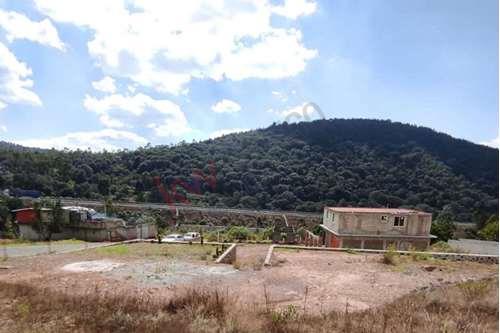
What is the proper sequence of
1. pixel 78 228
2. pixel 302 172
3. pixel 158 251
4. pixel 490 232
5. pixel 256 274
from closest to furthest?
Result: pixel 256 274 → pixel 158 251 → pixel 78 228 → pixel 490 232 → pixel 302 172

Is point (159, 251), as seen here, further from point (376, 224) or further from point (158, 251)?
point (376, 224)

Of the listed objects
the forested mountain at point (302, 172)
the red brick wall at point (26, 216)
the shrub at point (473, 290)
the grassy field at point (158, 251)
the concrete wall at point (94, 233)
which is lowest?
the concrete wall at point (94, 233)

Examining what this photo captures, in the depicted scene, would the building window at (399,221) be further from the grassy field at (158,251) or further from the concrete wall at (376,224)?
the grassy field at (158,251)

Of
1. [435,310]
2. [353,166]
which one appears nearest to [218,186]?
[353,166]

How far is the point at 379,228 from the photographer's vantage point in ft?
96.0

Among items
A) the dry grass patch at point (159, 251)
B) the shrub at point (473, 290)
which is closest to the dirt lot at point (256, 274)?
the dry grass patch at point (159, 251)

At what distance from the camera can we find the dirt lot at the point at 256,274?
9.38m

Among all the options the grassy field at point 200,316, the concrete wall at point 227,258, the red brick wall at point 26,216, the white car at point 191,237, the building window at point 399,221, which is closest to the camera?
the grassy field at point 200,316

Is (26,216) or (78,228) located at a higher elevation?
(26,216)

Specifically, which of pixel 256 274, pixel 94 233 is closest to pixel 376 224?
pixel 256 274

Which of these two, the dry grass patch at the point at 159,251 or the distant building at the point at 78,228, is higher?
the dry grass patch at the point at 159,251

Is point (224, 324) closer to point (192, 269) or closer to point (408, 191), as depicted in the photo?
point (192, 269)

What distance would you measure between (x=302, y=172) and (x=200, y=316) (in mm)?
61932

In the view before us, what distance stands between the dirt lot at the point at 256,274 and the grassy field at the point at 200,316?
1.20 metres
